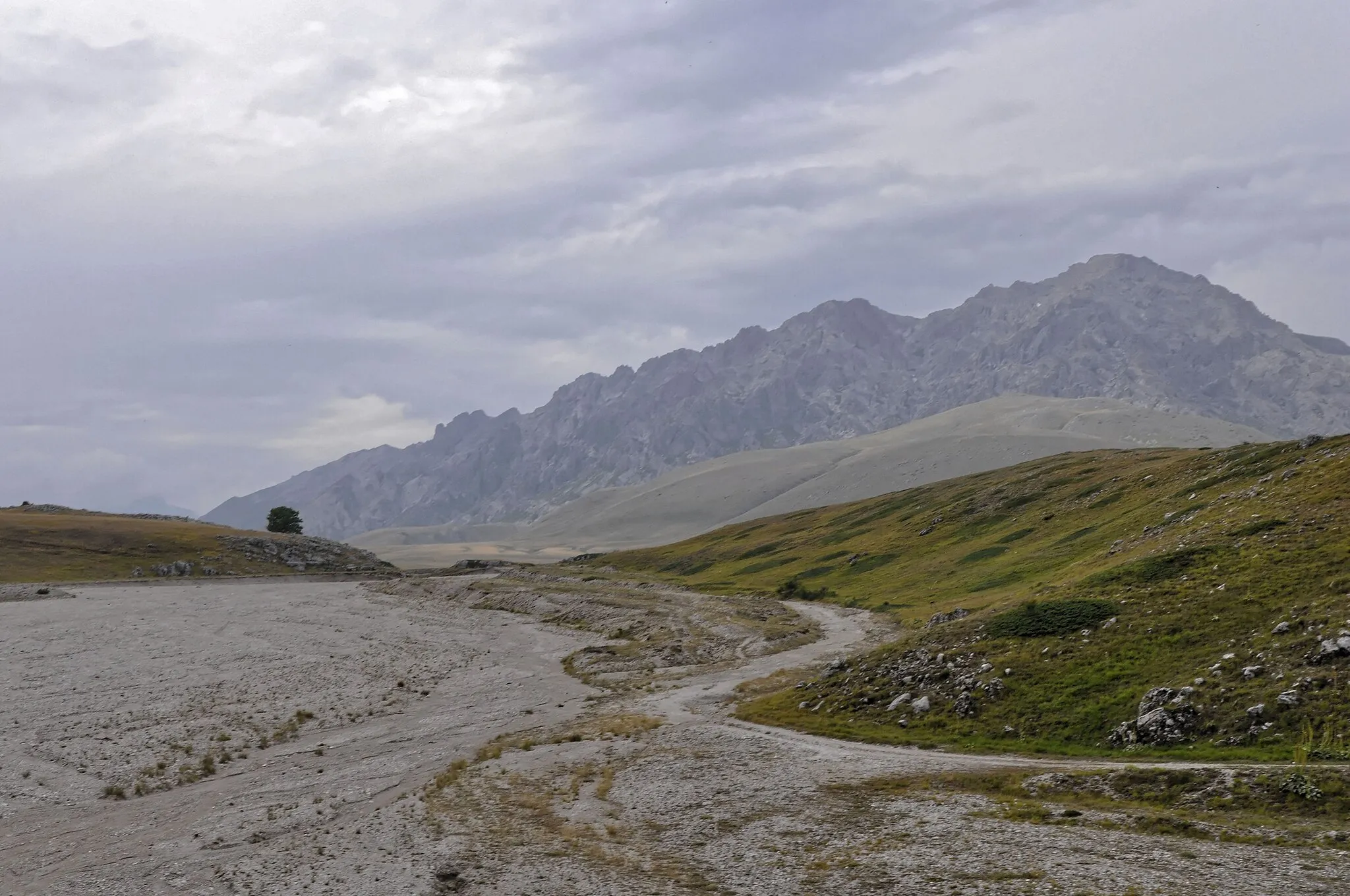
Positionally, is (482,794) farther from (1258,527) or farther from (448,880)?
(1258,527)

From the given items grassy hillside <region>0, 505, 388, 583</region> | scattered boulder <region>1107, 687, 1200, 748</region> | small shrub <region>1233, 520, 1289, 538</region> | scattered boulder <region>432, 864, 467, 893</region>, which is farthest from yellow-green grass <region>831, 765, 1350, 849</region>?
grassy hillside <region>0, 505, 388, 583</region>

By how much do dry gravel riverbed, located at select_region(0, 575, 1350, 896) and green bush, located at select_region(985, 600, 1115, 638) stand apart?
15.5 m

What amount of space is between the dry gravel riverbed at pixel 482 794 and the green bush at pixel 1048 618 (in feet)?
51.0

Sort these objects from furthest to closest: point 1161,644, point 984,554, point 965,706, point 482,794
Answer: point 984,554, point 965,706, point 1161,644, point 482,794

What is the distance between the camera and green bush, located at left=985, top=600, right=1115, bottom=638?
2104 inches

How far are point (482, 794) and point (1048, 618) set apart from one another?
3486 centimetres

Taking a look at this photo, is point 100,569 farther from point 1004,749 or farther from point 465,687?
point 1004,749

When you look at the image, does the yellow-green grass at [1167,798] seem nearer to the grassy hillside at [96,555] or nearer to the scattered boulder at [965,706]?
the scattered boulder at [965,706]

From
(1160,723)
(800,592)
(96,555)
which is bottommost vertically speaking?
(800,592)

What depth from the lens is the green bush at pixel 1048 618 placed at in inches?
2104

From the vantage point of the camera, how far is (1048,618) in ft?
181

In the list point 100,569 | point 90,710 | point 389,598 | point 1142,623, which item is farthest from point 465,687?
point 100,569

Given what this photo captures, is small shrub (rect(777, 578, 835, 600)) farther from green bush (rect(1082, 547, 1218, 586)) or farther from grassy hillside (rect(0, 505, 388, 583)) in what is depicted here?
grassy hillside (rect(0, 505, 388, 583))

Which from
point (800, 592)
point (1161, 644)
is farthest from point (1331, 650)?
point (800, 592)
